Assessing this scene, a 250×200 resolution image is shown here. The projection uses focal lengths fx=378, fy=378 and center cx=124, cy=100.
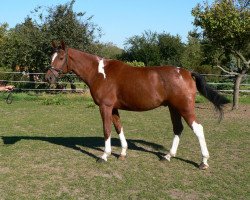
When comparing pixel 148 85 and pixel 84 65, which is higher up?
pixel 84 65

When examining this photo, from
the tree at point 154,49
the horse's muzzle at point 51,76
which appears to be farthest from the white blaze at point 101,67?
the tree at point 154,49

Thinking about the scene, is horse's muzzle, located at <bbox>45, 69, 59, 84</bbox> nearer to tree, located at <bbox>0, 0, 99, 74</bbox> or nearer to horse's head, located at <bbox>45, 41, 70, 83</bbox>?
horse's head, located at <bbox>45, 41, 70, 83</bbox>

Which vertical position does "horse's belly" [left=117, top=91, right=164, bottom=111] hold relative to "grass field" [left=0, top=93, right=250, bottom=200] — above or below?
above

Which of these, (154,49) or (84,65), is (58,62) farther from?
(154,49)

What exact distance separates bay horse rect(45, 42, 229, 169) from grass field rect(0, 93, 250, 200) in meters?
0.42

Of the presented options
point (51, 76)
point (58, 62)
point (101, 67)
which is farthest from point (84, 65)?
point (51, 76)

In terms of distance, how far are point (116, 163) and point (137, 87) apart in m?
1.37

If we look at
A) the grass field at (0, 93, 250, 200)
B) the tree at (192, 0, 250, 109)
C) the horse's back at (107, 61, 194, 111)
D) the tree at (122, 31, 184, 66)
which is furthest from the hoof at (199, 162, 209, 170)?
the tree at (122, 31, 184, 66)

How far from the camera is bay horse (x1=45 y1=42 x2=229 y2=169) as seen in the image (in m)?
6.29

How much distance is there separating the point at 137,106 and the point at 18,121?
19.5ft

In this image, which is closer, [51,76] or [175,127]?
[51,76]

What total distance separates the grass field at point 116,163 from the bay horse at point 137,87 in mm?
418

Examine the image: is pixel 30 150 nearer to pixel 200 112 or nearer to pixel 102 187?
pixel 102 187

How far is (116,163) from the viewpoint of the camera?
659cm
